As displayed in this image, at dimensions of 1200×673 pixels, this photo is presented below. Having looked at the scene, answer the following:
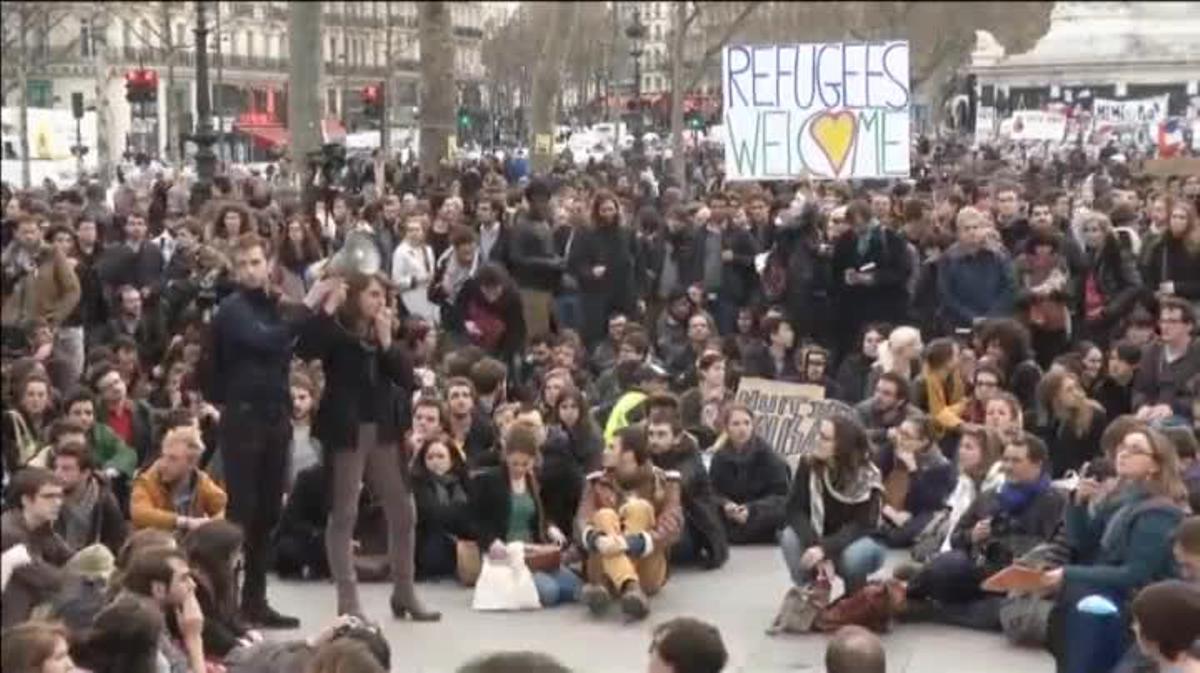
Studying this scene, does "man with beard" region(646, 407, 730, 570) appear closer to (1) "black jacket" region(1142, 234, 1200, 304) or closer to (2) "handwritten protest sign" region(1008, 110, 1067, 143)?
(1) "black jacket" region(1142, 234, 1200, 304)

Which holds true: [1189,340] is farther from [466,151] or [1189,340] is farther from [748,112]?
[466,151]

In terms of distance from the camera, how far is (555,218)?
1571 cm

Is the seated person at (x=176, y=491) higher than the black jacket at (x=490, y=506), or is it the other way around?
the seated person at (x=176, y=491)

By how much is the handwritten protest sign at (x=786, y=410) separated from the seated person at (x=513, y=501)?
2.12 m

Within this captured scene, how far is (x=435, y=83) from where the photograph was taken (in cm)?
1418

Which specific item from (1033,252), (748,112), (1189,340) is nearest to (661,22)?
(748,112)

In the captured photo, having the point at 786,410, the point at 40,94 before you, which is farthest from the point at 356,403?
the point at 40,94

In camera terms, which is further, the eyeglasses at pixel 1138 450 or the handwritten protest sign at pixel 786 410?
the handwritten protest sign at pixel 786 410

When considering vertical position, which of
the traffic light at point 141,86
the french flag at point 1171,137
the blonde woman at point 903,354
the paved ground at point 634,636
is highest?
the traffic light at point 141,86

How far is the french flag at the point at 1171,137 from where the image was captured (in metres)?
24.8

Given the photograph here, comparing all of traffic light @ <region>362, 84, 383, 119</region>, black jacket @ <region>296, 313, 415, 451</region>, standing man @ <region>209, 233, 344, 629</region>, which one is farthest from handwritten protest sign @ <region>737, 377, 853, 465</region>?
traffic light @ <region>362, 84, 383, 119</region>

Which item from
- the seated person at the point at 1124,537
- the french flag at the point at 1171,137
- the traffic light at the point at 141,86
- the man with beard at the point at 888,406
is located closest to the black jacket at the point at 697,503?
the man with beard at the point at 888,406

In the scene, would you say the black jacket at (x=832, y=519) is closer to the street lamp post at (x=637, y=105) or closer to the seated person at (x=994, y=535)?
the seated person at (x=994, y=535)

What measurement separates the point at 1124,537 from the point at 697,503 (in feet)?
9.88
